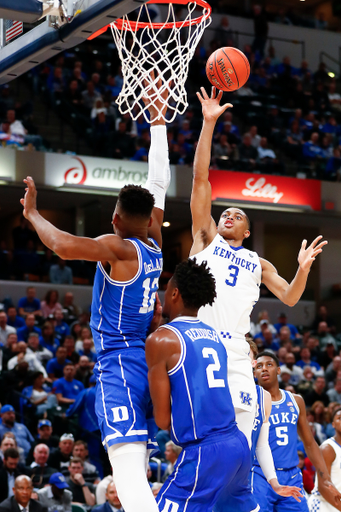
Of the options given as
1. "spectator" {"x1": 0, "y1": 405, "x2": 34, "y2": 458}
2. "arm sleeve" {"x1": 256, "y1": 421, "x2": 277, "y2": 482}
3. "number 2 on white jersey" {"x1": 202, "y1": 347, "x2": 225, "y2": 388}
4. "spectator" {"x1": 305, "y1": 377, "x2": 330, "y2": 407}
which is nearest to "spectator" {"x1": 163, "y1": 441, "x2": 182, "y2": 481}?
"spectator" {"x1": 0, "y1": 405, "x2": 34, "y2": 458}

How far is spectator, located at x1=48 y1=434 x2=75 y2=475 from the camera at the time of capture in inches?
377

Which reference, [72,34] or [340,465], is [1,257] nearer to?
[340,465]

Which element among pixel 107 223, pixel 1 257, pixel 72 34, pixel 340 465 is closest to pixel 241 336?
pixel 72 34

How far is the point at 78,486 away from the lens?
910 cm

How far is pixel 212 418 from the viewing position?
3951 millimetres

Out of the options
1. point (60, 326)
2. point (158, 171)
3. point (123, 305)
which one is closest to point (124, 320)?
point (123, 305)

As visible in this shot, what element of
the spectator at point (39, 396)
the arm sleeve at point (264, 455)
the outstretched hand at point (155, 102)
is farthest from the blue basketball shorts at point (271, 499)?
the spectator at point (39, 396)

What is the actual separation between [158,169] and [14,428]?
5.89 m

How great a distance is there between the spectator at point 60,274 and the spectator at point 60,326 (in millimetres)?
2320

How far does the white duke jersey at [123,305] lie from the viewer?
4.29m

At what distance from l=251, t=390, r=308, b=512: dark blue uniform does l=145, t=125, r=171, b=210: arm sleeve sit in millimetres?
2576

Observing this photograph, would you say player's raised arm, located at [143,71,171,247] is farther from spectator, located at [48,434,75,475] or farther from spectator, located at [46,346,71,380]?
spectator, located at [46,346,71,380]

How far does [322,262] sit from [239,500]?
17584mm

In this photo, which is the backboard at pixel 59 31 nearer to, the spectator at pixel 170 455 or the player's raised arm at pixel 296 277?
the player's raised arm at pixel 296 277
